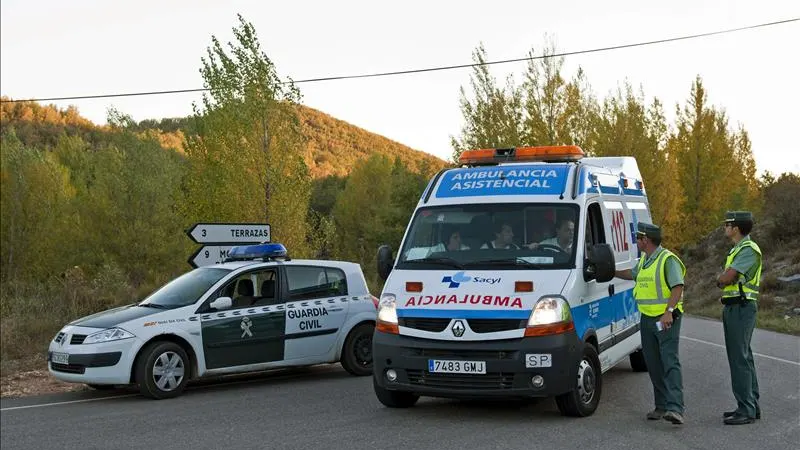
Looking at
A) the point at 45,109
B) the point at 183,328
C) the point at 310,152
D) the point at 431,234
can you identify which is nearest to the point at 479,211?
the point at 431,234

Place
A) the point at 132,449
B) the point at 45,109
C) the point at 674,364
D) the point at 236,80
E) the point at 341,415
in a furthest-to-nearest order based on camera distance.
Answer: the point at 45,109 < the point at 236,80 < the point at 341,415 < the point at 674,364 < the point at 132,449

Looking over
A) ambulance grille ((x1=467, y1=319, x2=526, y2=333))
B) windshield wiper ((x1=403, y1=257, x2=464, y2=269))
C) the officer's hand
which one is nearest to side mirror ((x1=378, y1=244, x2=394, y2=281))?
windshield wiper ((x1=403, y1=257, x2=464, y2=269))

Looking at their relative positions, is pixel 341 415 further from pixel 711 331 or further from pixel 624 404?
pixel 711 331

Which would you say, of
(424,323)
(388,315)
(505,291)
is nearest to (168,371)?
(388,315)

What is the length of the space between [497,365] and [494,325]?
1.14 ft

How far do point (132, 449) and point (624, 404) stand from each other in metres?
4.83

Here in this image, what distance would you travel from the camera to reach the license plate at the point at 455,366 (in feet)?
24.8

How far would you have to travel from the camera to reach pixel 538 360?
24.6 ft

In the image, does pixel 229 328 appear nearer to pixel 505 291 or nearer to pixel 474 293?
pixel 474 293

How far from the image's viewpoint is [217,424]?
27.1 ft

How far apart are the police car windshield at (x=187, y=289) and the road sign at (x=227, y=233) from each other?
2.52 m

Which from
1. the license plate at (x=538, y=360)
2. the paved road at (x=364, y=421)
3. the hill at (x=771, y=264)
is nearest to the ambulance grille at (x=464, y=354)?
the license plate at (x=538, y=360)

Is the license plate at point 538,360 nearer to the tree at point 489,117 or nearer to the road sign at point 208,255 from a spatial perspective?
the road sign at point 208,255

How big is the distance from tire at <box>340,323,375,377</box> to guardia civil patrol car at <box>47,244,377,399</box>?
0.5 inches
